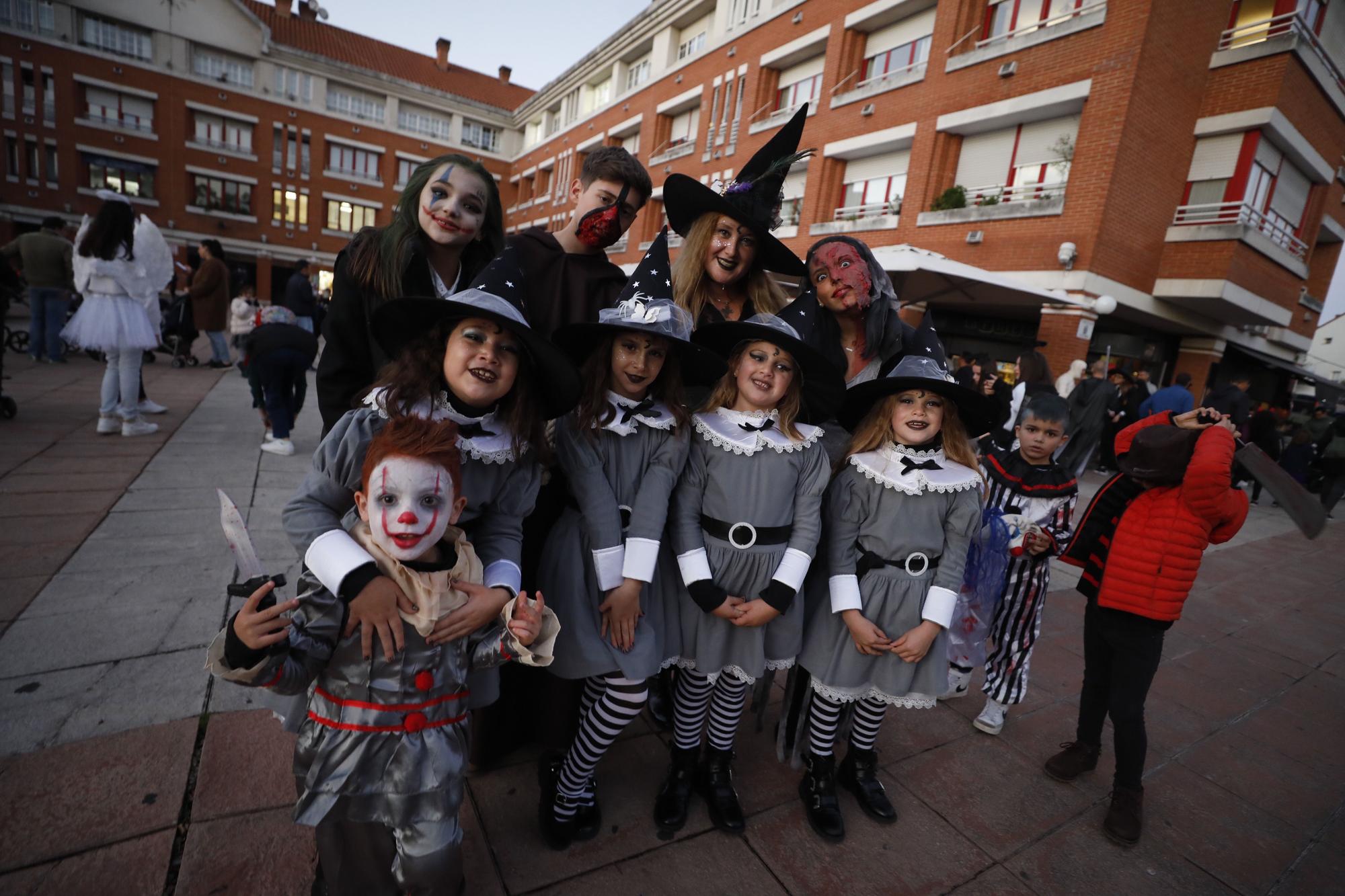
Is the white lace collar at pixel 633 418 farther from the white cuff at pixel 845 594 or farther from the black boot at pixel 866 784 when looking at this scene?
the black boot at pixel 866 784

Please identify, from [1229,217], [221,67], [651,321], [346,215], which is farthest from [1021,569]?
[221,67]

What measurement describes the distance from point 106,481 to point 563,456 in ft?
15.4

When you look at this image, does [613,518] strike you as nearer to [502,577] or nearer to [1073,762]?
[502,577]

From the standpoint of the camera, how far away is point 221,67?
29.2 meters

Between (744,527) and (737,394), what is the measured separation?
526 mm

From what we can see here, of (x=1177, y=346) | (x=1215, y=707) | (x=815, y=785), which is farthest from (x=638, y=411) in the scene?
(x=1177, y=346)

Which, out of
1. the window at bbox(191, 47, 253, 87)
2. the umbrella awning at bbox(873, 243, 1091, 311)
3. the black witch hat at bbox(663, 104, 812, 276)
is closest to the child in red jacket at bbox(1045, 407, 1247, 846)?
the black witch hat at bbox(663, 104, 812, 276)

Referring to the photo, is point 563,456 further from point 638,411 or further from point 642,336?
point 642,336

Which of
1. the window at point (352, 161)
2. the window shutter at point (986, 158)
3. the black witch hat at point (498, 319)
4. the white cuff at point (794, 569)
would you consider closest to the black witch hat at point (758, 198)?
the black witch hat at point (498, 319)

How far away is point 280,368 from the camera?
19.2 ft

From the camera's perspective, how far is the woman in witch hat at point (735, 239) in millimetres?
2617

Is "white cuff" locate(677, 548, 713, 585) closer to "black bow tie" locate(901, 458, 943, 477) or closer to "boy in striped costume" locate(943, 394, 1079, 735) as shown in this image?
"black bow tie" locate(901, 458, 943, 477)

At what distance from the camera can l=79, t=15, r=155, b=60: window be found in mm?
26938

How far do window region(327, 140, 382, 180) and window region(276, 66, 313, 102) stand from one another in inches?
92.6
